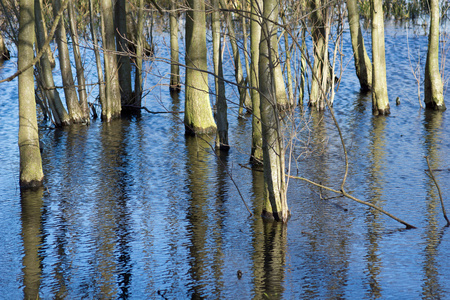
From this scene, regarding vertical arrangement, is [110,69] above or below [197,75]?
above

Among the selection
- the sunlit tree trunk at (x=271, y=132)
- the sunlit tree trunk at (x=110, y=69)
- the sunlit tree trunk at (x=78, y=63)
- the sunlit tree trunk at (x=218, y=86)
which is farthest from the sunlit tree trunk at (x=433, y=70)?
the sunlit tree trunk at (x=271, y=132)

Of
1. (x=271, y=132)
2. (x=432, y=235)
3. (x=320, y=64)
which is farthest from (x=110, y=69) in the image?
(x=432, y=235)

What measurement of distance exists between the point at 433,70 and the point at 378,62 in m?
1.76

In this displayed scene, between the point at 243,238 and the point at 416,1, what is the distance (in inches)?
1198

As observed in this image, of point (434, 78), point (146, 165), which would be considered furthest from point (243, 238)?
point (434, 78)

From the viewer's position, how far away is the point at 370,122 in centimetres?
1575

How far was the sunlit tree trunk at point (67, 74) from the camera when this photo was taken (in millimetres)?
15469

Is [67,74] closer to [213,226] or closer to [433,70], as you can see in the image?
[213,226]

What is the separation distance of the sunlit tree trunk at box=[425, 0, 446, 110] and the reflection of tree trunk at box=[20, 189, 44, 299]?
12067 mm

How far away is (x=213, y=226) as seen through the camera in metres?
8.09

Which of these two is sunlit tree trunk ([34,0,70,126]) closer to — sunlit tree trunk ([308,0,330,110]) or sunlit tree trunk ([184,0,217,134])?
sunlit tree trunk ([184,0,217,134])

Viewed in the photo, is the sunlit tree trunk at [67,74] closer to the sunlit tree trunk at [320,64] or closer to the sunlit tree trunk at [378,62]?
the sunlit tree trunk at [320,64]

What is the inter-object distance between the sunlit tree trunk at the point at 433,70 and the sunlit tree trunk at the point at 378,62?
4.74ft

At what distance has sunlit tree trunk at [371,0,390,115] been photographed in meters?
16.1
